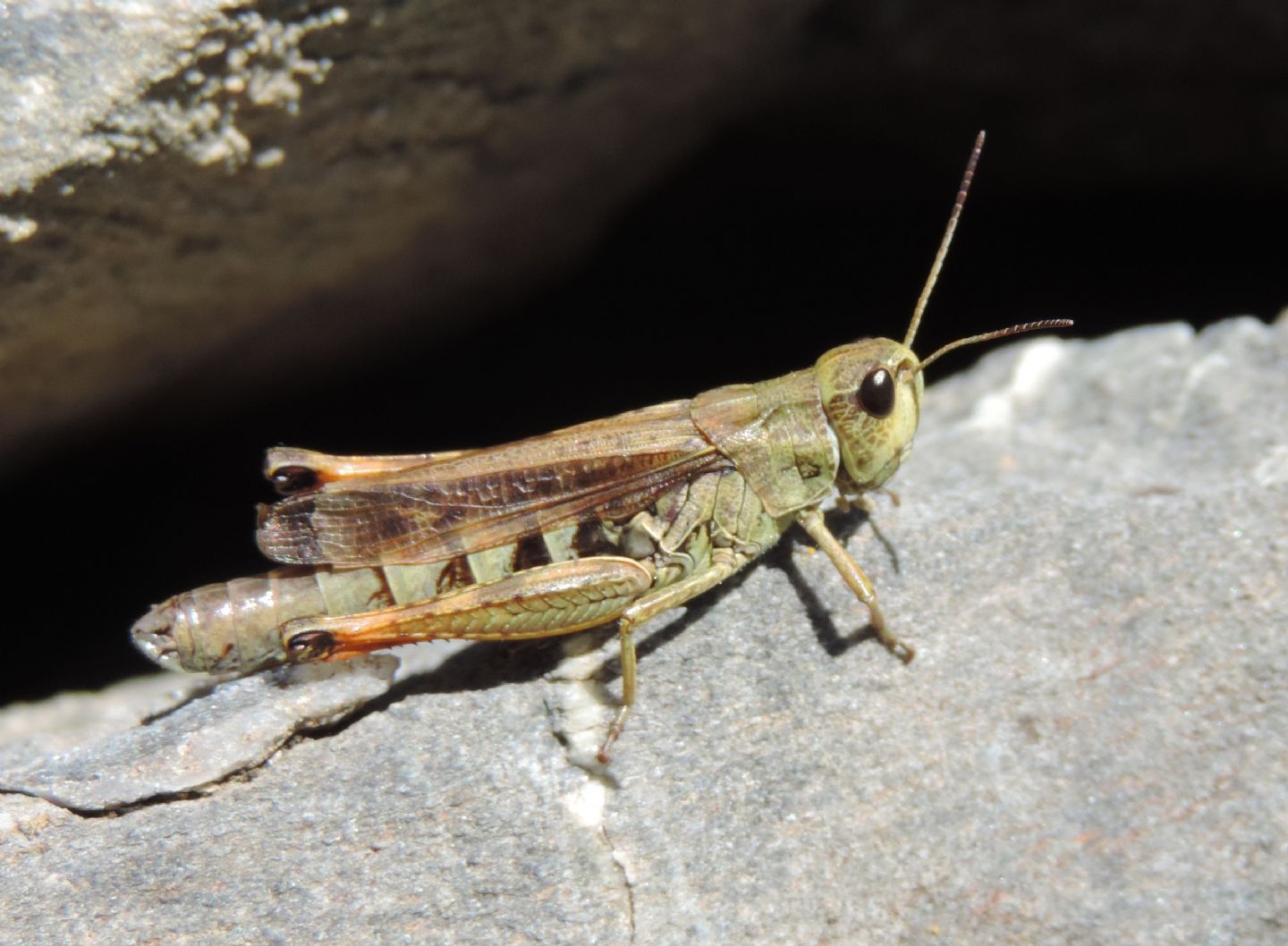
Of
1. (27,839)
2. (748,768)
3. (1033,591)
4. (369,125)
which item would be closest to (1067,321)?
(1033,591)

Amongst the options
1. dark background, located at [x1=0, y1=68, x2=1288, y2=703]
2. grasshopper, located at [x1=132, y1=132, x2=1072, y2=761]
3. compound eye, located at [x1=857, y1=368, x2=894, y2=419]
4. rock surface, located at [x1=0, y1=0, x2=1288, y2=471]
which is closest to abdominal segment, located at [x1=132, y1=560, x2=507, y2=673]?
grasshopper, located at [x1=132, y1=132, x2=1072, y2=761]

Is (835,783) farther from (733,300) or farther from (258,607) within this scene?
(733,300)

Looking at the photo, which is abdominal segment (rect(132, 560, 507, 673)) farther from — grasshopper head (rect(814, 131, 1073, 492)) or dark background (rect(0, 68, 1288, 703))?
dark background (rect(0, 68, 1288, 703))

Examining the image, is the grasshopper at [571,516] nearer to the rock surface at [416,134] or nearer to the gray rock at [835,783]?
the gray rock at [835,783]

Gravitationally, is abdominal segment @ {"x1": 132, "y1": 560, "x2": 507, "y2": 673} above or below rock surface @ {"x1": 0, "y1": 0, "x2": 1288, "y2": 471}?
below

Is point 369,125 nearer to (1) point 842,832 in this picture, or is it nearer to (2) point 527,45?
(2) point 527,45

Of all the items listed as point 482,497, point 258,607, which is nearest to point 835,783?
point 482,497
